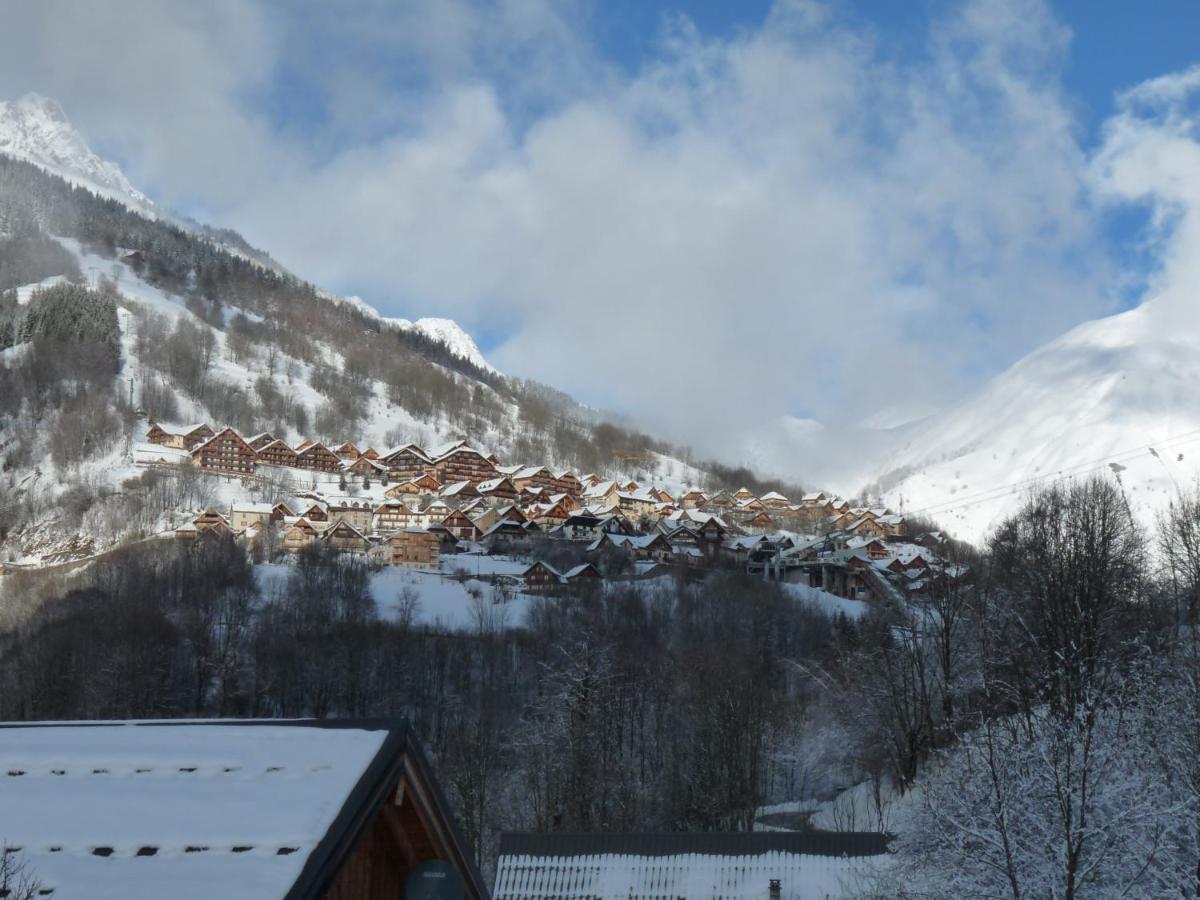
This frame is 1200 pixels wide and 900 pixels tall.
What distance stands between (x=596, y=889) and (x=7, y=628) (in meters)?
44.1

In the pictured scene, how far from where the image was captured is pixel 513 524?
8019 centimetres

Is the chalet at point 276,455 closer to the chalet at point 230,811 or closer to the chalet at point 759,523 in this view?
the chalet at point 759,523

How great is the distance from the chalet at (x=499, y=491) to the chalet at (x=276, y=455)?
1760 cm

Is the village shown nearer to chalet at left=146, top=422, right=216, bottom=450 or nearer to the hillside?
chalet at left=146, top=422, right=216, bottom=450

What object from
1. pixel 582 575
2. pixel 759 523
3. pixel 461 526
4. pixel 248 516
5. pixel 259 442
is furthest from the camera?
pixel 759 523

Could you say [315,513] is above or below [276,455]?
below

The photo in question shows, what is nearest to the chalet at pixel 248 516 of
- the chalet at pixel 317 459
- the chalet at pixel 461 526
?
the chalet at pixel 461 526

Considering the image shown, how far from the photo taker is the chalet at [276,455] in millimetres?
95875

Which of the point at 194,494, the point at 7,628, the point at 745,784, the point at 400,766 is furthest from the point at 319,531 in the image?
the point at 400,766

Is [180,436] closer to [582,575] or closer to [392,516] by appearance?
[392,516]

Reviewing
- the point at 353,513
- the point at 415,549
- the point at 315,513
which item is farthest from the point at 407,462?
the point at 415,549

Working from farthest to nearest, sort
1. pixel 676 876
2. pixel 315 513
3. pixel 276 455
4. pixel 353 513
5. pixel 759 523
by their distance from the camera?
pixel 759 523 → pixel 276 455 → pixel 353 513 → pixel 315 513 → pixel 676 876

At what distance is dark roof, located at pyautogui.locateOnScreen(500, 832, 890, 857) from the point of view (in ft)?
74.7

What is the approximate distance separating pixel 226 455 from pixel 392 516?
2014 cm
